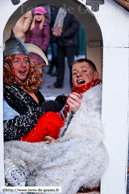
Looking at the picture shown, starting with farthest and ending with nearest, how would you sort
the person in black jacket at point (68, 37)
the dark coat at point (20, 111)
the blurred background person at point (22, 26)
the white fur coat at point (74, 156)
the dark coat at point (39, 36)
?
the person in black jacket at point (68, 37)
the dark coat at point (39, 36)
the blurred background person at point (22, 26)
the dark coat at point (20, 111)
the white fur coat at point (74, 156)

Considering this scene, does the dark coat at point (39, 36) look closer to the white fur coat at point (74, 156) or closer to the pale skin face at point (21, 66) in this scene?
the pale skin face at point (21, 66)

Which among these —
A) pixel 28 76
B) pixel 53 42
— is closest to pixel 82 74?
pixel 28 76

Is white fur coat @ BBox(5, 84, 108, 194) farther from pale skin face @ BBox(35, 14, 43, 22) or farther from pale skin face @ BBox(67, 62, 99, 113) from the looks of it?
pale skin face @ BBox(35, 14, 43, 22)

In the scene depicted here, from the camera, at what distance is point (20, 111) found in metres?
2.11

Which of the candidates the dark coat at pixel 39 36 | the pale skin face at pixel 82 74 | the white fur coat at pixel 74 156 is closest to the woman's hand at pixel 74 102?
the white fur coat at pixel 74 156

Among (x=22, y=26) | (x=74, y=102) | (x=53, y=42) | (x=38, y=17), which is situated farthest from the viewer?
(x=53, y=42)

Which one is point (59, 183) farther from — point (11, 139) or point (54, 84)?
point (54, 84)

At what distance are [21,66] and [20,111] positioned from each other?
388 mm

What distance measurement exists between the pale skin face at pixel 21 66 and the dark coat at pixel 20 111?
5.3 inches

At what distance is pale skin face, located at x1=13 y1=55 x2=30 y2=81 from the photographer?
2208mm

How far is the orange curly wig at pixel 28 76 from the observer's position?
7.08 feet

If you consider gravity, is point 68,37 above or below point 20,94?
above

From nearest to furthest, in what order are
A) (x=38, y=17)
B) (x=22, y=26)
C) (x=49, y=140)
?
(x=49, y=140), (x=22, y=26), (x=38, y=17)

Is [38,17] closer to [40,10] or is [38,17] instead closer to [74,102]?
[40,10]
